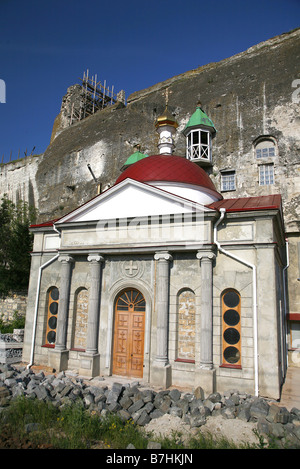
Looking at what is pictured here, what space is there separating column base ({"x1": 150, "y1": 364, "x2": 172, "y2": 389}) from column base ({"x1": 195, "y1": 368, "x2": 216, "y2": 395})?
0.92 meters

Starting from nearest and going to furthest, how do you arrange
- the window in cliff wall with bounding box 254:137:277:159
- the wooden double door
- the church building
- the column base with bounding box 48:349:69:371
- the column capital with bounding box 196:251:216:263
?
the church building, the column capital with bounding box 196:251:216:263, the wooden double door, the column base with bounding box 48:349:69:371, the window in cliff wall with bounding box 254:137:277:159

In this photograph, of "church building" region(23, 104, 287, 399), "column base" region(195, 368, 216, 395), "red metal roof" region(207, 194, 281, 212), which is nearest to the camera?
"column base" region(195, 368, 216, 395)

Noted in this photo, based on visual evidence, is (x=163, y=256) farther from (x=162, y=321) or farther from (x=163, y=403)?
(x=163, y=403)

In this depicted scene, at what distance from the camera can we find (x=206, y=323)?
10141mm

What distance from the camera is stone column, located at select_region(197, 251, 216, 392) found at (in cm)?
972

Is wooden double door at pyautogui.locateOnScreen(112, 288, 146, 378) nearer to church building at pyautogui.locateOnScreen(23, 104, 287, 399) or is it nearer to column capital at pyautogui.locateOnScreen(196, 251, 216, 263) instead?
church building at pyautogui.locateOnScreen(23, 104, 287, 399)

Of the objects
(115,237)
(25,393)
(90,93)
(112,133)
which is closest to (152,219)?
(115,237)

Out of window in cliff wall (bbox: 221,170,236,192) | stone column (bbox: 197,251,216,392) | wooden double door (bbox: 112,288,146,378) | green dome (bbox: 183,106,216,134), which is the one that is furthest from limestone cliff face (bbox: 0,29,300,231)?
wooden double door (bbox: 112,288,146,378)

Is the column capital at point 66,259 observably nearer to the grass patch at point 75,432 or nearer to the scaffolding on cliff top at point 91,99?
the grass patch at point 75,432

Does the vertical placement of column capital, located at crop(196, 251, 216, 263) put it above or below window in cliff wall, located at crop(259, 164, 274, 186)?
below

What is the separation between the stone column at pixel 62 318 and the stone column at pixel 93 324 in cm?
85

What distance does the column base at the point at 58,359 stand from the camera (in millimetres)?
11727

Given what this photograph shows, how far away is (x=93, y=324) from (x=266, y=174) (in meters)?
14.4

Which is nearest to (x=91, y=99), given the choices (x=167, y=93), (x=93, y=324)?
(x=167, y=93)
